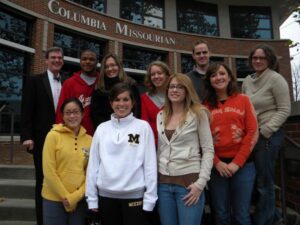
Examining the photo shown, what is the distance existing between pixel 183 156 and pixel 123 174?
0.52m

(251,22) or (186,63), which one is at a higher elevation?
(251,22)

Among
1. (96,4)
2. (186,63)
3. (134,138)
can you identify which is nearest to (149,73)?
(134,138)

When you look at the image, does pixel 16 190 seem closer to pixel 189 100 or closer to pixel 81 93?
pixel 81 93

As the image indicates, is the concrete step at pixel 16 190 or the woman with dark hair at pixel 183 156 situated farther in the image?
the concrete step at pixel 16 190

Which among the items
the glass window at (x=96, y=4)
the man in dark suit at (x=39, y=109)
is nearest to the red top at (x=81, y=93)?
the man in dark suit at (x=39, y=109)

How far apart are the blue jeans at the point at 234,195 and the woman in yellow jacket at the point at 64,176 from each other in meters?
1.23

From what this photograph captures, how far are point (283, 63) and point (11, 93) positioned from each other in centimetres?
1645

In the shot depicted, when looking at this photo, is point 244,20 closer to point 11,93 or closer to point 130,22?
point 130,22

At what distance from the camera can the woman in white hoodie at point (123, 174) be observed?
2.72 meters

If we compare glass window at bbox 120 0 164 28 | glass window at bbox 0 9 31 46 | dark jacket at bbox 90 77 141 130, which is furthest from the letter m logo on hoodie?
glass window at bbox 120 0 164 28

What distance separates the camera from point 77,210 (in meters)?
3.01

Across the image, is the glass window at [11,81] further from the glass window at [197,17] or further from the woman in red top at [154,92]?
the glass window at [197,17]

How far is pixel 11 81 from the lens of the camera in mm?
12461

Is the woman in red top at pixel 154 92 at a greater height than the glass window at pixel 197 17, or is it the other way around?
the glass window at pixel 197 17
